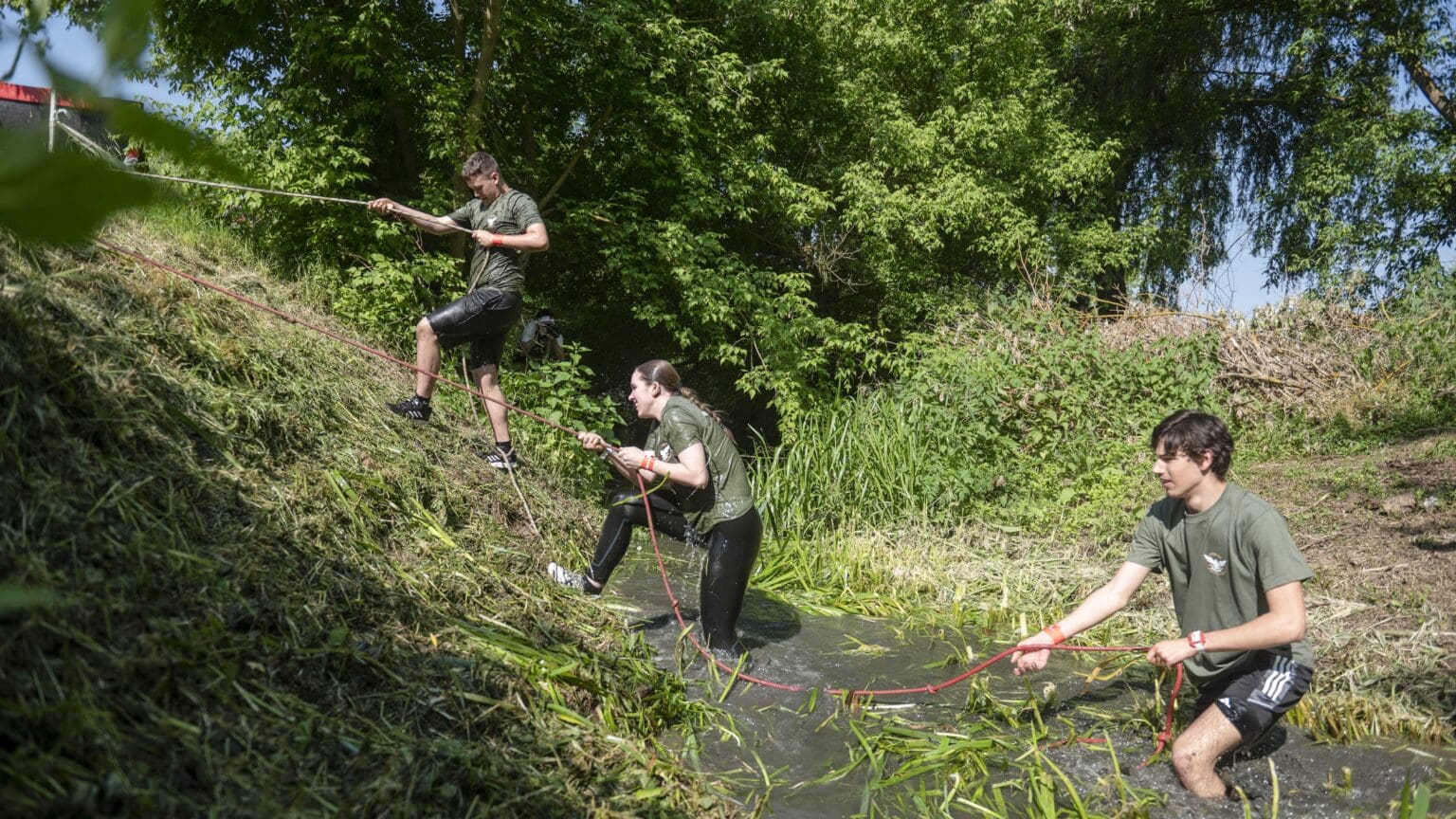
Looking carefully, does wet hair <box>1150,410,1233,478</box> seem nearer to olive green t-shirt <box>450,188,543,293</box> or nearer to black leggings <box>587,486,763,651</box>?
black leggings <box>587,486,763,651</box>

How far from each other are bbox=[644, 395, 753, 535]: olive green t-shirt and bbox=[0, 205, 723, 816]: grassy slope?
78 centimetres

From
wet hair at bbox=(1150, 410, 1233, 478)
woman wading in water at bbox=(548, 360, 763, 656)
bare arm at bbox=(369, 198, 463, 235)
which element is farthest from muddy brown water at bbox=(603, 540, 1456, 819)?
bare arm at bbox=(369, 198, 463, 235)

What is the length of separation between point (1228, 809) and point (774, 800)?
69.1 inches

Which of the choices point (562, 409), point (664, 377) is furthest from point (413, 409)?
point (562, 409)

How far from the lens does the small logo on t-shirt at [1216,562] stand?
3.93 metres

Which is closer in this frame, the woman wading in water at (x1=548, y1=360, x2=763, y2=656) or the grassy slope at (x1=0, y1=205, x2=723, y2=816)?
the grassy slope at (x1=0, y1=205, x2=723, y2=816)

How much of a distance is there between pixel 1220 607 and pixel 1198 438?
68cm

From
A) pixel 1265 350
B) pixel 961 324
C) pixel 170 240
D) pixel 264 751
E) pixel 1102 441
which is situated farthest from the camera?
pixel 961 324

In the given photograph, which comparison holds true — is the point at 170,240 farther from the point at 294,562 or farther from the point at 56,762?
the point at 56,762

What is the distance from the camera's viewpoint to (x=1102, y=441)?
884cm

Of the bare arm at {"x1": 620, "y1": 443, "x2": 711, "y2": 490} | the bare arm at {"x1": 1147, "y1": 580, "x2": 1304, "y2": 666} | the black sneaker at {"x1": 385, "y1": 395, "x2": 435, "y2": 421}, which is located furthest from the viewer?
the black sneaker at {"x1": 385, "y1": 395, "x2": 435, "y2": 421}

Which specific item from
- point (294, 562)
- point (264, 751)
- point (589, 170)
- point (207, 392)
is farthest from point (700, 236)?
point (264, 751)

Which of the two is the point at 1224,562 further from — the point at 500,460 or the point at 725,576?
the point at 500,460

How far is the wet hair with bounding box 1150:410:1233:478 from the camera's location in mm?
3924
